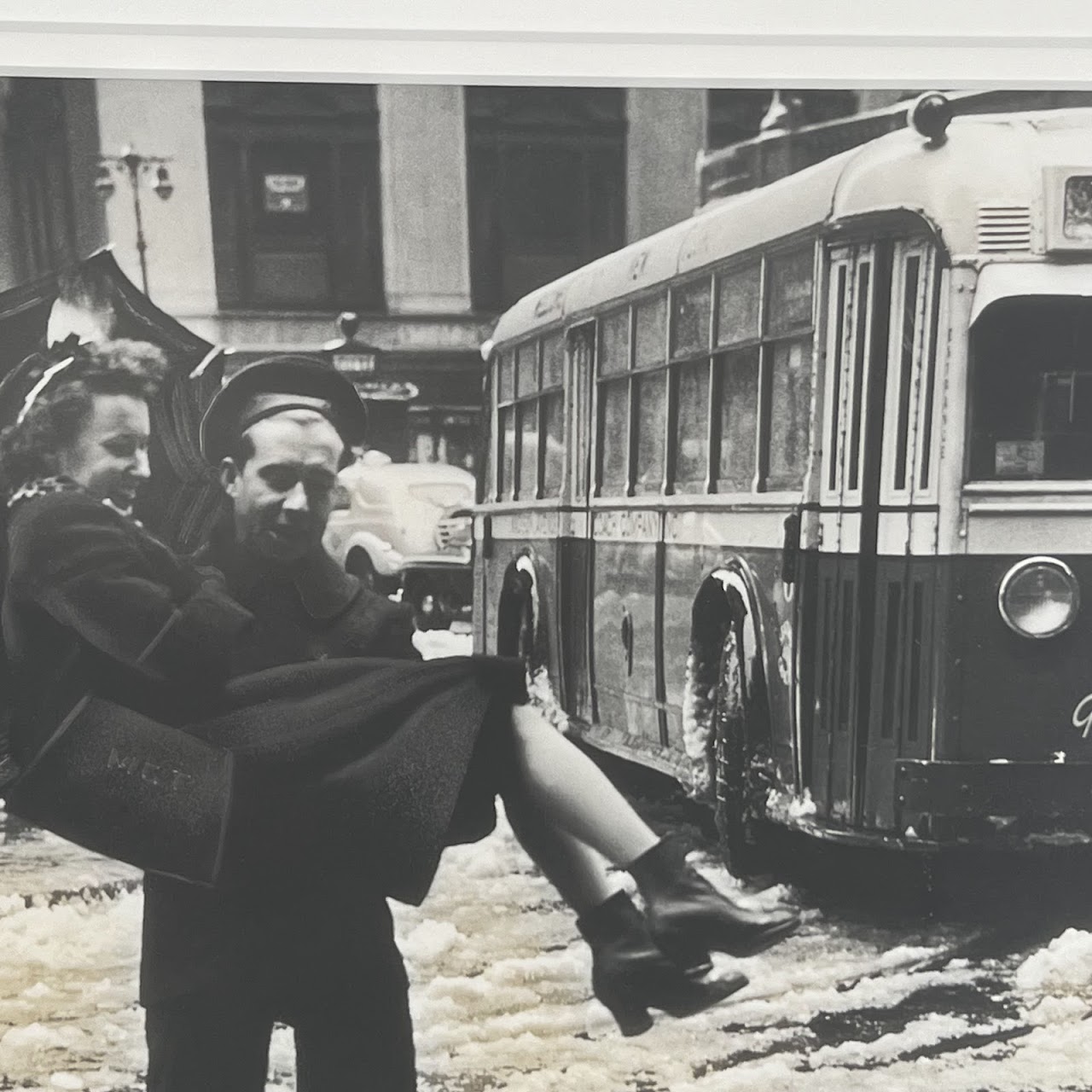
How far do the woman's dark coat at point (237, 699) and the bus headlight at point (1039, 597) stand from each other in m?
0.93

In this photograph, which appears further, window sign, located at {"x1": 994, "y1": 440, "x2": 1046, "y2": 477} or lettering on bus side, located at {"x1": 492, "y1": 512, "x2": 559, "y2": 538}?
lettering on bus side, located at {"x1": 492, "y1": 512, "x2": 559, "y2": 538}

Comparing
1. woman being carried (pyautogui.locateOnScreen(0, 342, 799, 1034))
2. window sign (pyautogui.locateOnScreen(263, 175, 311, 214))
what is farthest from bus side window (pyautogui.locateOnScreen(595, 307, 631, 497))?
window sign (pyautogui.locateOnScreen(263, 175, 311, 214))

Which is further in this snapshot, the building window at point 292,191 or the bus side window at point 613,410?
the bus side window at point 613,410

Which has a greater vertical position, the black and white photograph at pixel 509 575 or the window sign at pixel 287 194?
the window sign at pixel 287 194

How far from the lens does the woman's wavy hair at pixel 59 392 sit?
6.08 feet

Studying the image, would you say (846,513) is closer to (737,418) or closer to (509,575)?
(737,418)

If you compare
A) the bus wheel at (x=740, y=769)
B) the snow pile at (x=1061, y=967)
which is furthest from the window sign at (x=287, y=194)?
the snow pile at (x=1061, y=967)

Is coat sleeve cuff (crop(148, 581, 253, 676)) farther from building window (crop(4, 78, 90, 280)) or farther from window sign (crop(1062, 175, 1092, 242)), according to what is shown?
window sign (crop(1062, 175, 1092, 242))

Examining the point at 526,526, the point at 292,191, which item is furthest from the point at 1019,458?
the point at 292,191

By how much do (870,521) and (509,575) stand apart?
602 millimetres

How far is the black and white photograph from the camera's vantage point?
1826 mm

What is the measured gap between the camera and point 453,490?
75.4 inches

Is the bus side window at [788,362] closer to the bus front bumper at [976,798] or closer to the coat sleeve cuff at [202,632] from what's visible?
the bus front bumper at [976,798]

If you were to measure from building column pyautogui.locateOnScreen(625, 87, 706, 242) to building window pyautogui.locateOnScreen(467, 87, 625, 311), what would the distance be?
2cm
